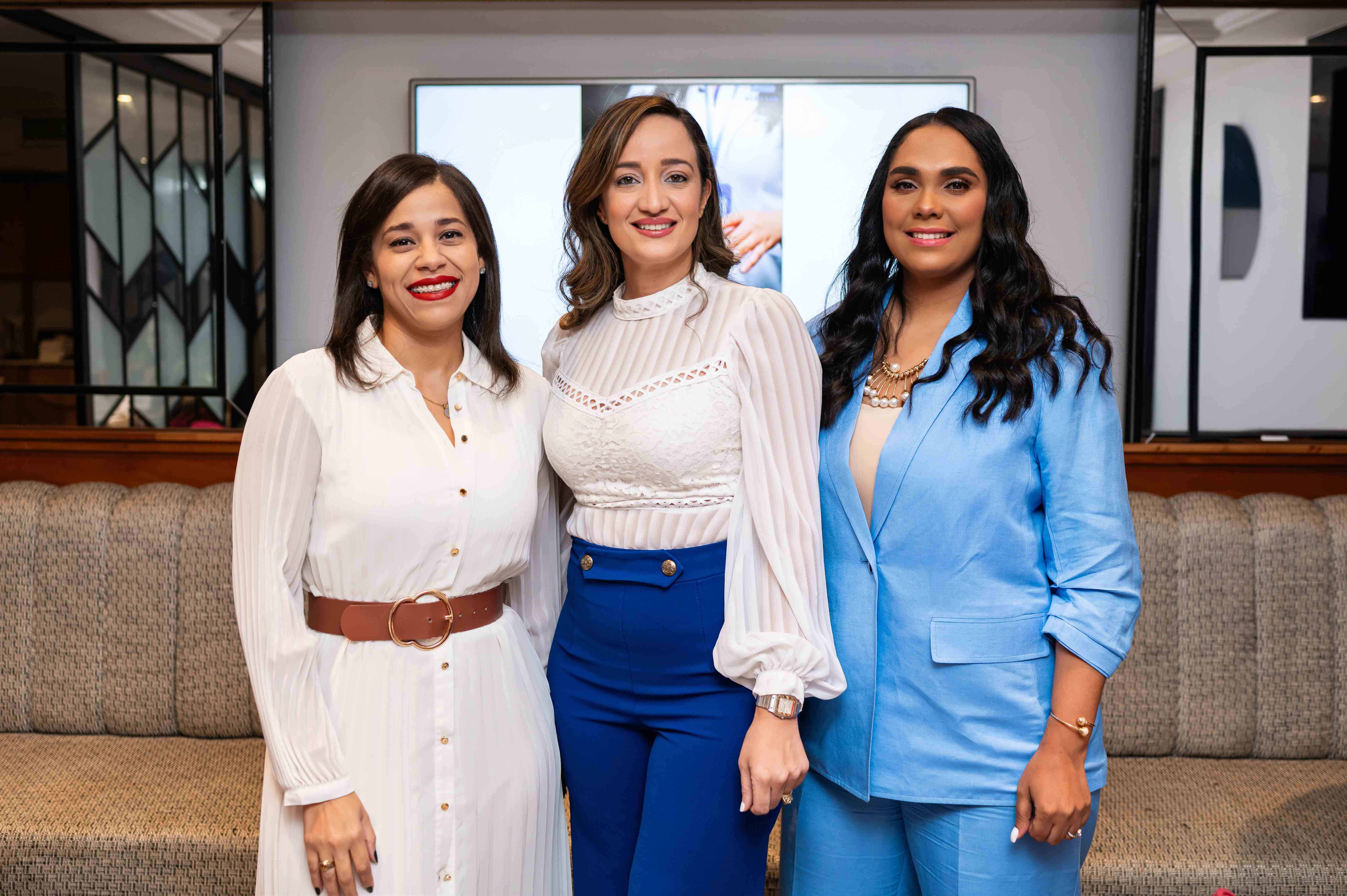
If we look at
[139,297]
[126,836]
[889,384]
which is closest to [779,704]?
[889,384]

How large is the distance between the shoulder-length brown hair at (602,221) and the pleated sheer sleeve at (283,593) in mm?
486

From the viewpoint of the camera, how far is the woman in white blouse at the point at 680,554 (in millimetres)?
1359

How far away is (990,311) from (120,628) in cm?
222

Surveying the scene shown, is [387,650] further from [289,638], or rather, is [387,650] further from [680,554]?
[680,554]

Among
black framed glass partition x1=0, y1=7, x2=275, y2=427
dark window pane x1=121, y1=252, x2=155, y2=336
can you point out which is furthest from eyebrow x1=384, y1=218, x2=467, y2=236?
dark window pane x1=121, y1=252, x2=155, y2=336

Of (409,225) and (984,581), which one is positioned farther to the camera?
(409,225)

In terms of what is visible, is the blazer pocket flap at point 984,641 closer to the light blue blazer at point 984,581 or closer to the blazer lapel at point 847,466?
the light blue blazer at point 984,581

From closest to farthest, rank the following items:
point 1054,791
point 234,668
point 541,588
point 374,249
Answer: point 1054,791, point 374,249, point 541,588, point 234,668

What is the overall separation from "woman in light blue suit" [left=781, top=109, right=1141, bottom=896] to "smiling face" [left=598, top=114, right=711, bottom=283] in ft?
1.06

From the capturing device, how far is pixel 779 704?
1.35 metres

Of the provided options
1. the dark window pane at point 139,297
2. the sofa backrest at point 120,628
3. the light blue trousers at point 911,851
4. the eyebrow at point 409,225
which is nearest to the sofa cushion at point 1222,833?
the light blue trousers at point 911,851

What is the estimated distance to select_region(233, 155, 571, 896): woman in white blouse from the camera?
138cm

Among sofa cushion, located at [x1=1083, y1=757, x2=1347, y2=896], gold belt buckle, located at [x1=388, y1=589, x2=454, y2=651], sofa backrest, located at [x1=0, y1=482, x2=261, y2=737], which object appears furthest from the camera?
sofa backrest, located at [x1=0, y1=482, x2=261, y2=737]

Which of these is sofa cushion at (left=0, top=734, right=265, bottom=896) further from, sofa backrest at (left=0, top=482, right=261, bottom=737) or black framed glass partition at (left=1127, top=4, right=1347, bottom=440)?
black framed glass partition at (left=1127, top=4, right=1347, bottom=440)
